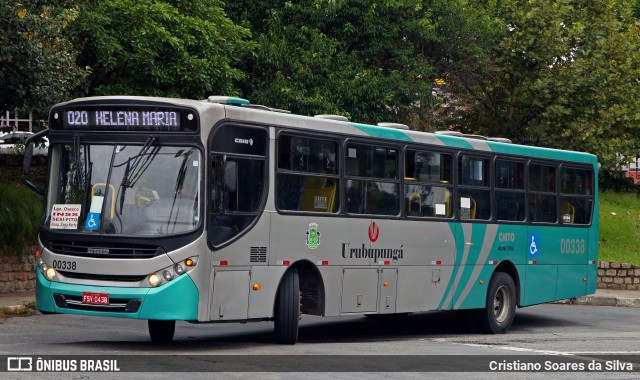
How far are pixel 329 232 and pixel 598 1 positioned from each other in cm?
2563

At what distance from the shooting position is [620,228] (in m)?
33.7

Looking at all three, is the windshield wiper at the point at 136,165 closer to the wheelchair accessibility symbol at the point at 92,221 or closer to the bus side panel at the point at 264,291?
the wheelchair accessibility symbol at the point at 92,221

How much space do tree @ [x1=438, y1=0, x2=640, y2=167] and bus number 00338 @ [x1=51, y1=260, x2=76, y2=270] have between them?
975 inches

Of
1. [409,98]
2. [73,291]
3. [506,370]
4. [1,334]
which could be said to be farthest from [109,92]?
[506,370]

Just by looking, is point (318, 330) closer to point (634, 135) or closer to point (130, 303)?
point (130, 303)

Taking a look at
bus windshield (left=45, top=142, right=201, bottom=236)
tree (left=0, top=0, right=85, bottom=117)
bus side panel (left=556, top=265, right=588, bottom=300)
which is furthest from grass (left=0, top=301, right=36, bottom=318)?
bus side panel (left=556, top=265, right=588, bottom=300)

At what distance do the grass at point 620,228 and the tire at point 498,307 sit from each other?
11.3m

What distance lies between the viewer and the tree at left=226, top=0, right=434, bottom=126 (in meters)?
32.0

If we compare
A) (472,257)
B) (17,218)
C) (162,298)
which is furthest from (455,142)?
(17,218)

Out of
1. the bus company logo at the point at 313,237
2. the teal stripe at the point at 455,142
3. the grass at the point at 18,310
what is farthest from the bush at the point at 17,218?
the bus company logo at the point at 313,237

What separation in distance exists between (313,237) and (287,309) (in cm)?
106

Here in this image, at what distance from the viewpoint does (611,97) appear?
1439 inches

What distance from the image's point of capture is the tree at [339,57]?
32.0 meters

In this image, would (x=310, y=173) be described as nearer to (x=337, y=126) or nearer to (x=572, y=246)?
(x=337, y=126)
